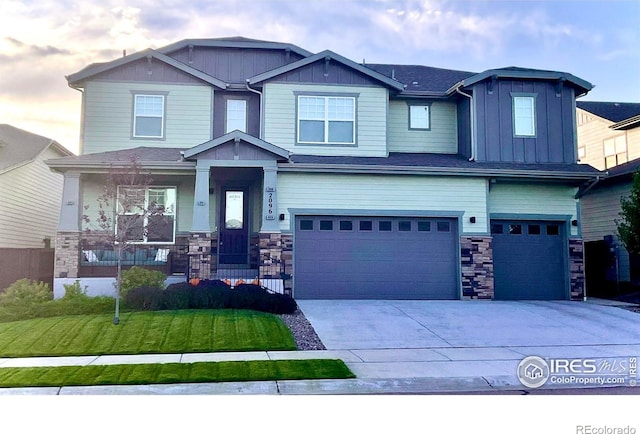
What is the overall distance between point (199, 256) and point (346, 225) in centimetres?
398

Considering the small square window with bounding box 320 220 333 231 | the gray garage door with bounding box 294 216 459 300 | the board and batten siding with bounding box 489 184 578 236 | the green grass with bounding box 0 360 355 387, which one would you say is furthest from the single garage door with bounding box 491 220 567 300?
the green grass with bounding box 0 360 355 387

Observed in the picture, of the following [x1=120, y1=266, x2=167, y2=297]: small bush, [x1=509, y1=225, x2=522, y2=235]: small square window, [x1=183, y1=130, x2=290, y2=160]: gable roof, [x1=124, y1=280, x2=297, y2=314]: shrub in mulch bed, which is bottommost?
[x1=124, y1=280, x2=297, y2=314]: shrub in mulch bed

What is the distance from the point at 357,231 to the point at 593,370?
717cm

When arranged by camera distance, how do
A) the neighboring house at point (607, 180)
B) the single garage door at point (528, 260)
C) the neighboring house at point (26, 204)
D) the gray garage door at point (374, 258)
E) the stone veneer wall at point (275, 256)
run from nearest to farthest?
the stone veneer wall at point (275, 256), the neighboring house at point (26, 204), the gray garage door at point (374, 258), the single garage door at point (528, 260), the neighboring house at point (607, 180)

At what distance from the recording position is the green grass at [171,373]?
6547 millimetres

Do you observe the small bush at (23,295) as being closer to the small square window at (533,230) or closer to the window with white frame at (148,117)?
the window with white frame at (148,117)

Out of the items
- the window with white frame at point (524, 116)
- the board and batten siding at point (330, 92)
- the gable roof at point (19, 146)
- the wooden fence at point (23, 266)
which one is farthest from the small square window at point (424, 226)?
the gable roof at point (19, 146)

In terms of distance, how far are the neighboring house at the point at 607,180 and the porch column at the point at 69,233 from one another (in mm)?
14095

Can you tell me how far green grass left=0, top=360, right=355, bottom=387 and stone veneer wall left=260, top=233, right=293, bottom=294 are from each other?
5.48m

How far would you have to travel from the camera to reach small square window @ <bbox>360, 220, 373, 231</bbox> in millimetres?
13688

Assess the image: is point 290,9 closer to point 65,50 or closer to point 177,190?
point 65,50

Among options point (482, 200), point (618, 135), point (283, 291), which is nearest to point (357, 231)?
point (283, 291)

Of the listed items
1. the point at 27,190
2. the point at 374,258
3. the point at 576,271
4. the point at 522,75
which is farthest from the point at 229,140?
the point at 576,271

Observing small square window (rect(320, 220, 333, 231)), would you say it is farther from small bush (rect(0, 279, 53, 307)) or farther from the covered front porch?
small bush (rect(0, 279, 53, 307))
